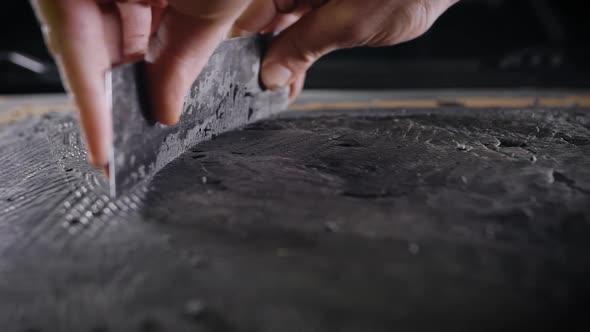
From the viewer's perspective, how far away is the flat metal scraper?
2.26 ft

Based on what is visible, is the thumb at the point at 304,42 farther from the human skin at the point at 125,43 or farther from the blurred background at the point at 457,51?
the blurred background at the point at 457,51

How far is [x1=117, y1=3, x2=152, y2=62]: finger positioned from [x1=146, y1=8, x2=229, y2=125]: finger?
0.62 ft

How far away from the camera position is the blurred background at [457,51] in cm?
A: 209

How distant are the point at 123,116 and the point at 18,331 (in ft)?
1.05

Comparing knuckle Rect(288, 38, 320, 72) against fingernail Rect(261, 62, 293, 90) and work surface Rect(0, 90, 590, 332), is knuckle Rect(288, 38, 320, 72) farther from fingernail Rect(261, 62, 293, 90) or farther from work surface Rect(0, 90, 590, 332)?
work surface Rect(0, 90, 590, 332)

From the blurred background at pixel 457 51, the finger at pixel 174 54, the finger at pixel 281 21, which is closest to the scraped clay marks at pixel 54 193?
the finger at pixel 174 54

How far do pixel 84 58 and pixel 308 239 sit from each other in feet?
1.36

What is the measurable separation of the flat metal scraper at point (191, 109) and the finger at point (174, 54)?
0.02 m

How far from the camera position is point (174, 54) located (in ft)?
2.43

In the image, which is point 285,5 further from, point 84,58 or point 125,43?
point 84,58

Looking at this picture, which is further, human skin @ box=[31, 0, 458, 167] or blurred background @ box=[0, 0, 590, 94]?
blurred background @ box=[0, 0, 590, 94]

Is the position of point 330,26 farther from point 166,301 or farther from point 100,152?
point 166,301

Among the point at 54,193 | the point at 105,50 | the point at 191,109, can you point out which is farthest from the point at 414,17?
the point at 54,193

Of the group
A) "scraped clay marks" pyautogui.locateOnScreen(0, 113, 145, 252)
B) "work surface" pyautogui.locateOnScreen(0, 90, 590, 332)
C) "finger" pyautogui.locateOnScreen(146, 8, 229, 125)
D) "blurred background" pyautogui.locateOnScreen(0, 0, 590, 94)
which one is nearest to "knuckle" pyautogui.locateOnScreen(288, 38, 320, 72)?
"work surface" pyautogui.locateOnScreen(0, 90, 590, 332)
